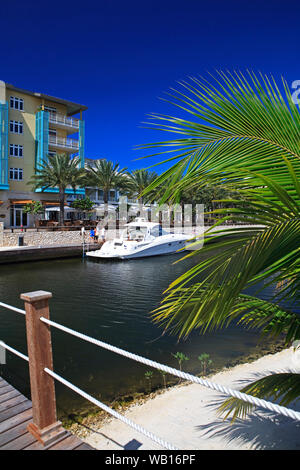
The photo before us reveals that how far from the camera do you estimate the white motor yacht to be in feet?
77.4

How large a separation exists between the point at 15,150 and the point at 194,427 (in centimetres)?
3850

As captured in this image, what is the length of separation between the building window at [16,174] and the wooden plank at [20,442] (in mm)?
37674

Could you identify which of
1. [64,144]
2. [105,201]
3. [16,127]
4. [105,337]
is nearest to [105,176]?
[105,201]

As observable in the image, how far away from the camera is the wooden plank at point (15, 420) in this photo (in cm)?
284

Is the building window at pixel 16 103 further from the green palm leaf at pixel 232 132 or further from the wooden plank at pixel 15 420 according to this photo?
the green palm leaf at pixel 232 132

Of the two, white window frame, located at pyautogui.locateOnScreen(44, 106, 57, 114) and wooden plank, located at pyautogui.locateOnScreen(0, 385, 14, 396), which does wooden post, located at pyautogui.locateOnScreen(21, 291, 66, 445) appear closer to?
wooden plank, located at pyautogui.locateOnScreen(0, 385, 14, 396)

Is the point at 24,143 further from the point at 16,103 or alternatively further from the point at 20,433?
the point at 20,433

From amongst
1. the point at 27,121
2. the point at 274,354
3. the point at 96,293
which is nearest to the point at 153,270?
the point at 96,293

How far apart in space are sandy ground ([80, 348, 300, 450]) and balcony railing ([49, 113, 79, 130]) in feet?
132

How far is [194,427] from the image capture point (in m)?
4.55

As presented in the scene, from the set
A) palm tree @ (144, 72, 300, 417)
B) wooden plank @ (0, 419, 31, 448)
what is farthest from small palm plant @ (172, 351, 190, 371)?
palm tree @ (144, 72, 300, 417)

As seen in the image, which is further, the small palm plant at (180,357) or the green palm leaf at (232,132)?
the small palm plant at (180,357)

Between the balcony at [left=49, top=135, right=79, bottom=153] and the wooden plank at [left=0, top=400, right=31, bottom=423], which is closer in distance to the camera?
the wooden plank at [left=0, top=400, right=31, bottom=423]

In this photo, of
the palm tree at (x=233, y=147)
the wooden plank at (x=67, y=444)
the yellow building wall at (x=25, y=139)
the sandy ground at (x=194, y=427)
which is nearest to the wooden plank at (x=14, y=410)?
the wooden plank at (x=67, y=444)
